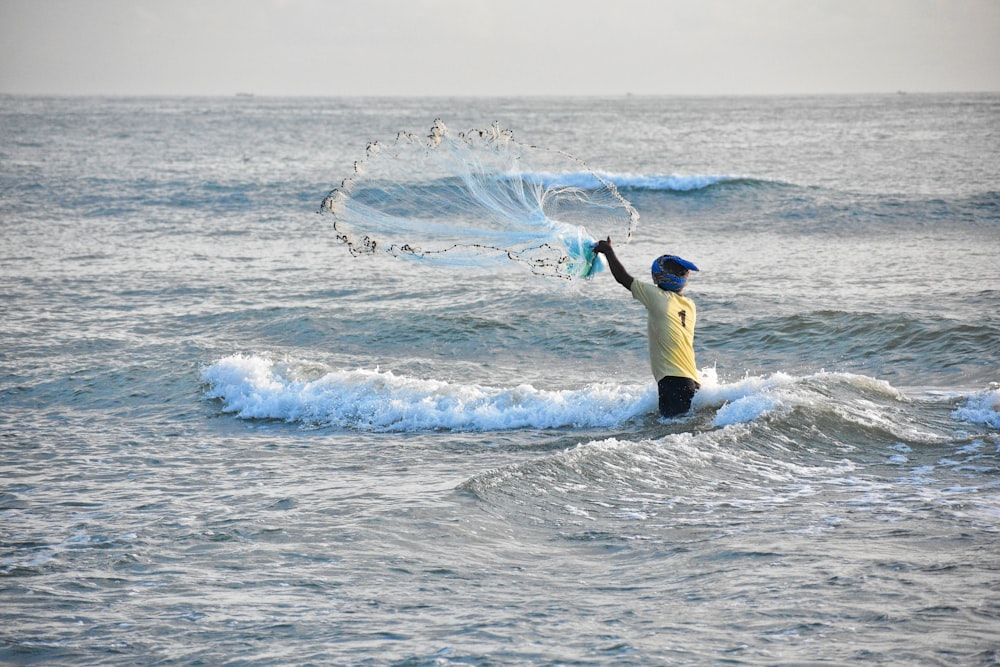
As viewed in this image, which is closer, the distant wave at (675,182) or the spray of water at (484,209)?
the spray of water at (484,209)

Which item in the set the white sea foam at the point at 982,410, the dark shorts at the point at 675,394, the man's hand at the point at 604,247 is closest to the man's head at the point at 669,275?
the dark shorts at the point at 675,394

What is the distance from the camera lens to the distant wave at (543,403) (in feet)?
28.3

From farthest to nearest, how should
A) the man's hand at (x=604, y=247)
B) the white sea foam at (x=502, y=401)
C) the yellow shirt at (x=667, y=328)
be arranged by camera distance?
the white sea foam at (x=502, y=401), the yellow shirt at (x=667, y=328), the man's hand at (x=604, y=247)

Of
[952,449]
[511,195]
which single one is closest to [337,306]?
[511,195]

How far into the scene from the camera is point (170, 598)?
5.41m

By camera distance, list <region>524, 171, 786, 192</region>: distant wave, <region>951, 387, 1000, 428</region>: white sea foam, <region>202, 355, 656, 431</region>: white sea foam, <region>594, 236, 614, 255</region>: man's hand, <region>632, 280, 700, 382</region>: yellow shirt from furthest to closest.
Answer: <region>524, 171, 786, 192</region>: distant wave → <region>202, 355, 656, 431</region>: white sea foam → <region>632, 280, 700, 382</region>: yellow shirt → <region>951, 387, 1000, 428</region>: white sea foam → <region>594, 236, 614, 255</region>: man's hand

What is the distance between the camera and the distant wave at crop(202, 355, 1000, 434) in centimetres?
862

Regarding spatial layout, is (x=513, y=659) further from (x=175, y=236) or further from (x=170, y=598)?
(x=175, y=236)

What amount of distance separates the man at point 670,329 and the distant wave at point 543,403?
1.22 ft

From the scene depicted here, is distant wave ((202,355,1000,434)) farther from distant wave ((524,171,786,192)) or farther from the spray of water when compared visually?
distant wave ((524,171,786,192))

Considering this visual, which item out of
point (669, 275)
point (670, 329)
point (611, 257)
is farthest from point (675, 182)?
point (611, 257)

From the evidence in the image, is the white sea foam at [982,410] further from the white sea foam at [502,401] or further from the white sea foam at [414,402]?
the white sea foam at [414,402]

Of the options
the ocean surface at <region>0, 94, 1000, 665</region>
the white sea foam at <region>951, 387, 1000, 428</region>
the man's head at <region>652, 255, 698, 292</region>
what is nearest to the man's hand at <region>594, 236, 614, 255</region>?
the ocean surface at <region>0, 94, 1000, 665</region>

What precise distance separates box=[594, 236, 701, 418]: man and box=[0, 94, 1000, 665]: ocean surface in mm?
337
